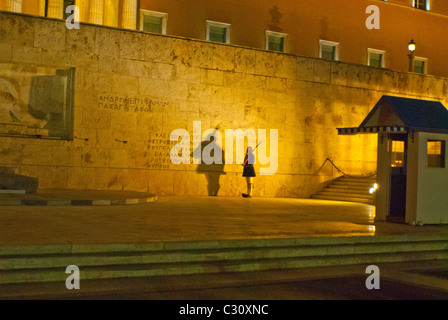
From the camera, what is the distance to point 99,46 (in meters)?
19.8

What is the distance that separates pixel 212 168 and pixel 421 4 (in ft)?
68.5

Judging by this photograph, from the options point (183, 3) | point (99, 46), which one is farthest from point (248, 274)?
point (183, 3)

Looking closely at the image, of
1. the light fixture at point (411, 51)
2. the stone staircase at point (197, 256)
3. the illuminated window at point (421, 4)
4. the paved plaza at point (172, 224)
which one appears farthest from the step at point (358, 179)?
the illuminated window at point (421, 4)

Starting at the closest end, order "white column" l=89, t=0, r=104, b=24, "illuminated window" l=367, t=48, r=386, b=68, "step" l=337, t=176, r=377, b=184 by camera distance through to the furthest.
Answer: "step" l=337, t=176, r=377, b=184, "white column" l=89, t=0, r=104, b=24, "illuminated window" l=367, t=48, r=386, b=68

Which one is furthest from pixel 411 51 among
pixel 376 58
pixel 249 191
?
pixel 249 191

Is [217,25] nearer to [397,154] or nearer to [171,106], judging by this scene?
[171,106]

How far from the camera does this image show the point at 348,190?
906 inches

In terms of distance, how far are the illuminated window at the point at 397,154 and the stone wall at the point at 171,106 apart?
28.3 ft

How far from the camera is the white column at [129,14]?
84.0ft

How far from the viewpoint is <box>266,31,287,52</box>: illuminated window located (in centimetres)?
2902

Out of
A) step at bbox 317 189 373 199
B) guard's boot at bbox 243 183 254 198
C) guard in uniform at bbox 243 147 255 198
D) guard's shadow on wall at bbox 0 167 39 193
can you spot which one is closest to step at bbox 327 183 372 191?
step at bbox 317 189 373 199

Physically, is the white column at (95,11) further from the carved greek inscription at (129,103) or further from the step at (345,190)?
the step at (345,190)

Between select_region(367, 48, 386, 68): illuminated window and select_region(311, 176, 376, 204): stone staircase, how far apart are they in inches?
433

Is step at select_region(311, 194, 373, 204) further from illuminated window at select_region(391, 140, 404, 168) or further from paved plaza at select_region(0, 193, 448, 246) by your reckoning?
illuminated window at select_region(391, 140, 404, 168)
